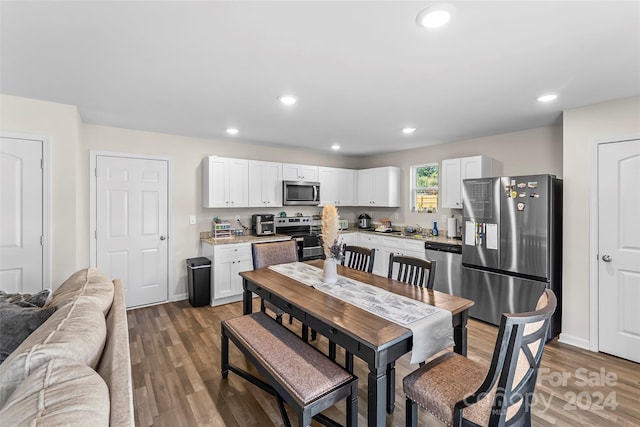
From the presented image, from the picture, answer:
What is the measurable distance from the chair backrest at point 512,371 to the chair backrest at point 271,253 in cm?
219

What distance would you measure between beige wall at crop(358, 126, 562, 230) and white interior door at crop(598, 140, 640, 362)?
0.85 meters

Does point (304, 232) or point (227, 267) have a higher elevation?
point (304, 232)

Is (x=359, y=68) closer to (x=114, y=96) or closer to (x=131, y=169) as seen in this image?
(x=114, y=96)

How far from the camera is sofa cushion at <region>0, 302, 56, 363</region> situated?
145 cm

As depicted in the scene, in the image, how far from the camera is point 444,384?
1576mm

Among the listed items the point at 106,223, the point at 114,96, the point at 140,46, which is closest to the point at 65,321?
the point at 140,46

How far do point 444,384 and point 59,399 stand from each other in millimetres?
1643

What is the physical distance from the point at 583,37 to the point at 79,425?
2.89 metres

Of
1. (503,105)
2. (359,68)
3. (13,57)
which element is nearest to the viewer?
(13,57)

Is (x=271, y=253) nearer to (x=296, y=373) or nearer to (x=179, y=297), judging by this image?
(x=296, y=373)

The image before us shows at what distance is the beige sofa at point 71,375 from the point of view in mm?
845

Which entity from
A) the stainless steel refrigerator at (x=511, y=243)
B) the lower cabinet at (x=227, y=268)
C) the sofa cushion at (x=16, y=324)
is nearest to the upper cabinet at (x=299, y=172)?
the lower cabinet at (x=227, y=268)

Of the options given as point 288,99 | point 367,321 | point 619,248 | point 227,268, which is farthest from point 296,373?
point 619,248

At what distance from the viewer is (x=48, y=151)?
2.87 metres
